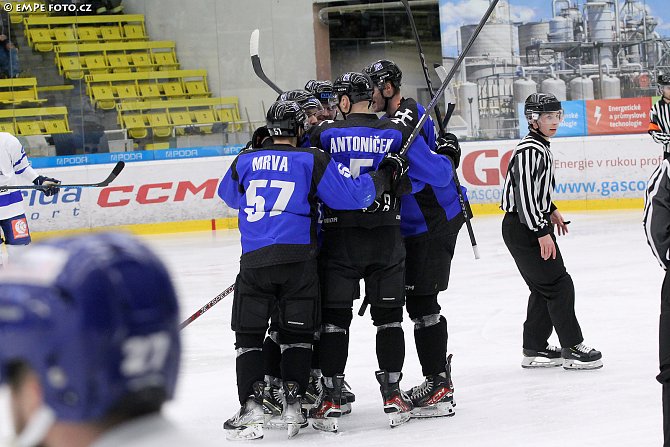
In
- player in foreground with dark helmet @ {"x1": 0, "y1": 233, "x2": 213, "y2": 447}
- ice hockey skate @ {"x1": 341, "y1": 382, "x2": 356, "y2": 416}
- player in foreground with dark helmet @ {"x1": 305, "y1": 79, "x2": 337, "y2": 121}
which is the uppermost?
player in foreground with dark helmet @ {"x1": 305, "y1": 79, "x2": 337, "y2": 121}

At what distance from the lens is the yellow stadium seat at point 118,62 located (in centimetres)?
1381

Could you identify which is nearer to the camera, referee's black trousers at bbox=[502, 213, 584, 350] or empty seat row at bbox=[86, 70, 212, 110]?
referee's black trousers at bbox=[502, 213, 584, 350]

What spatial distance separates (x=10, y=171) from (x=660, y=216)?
5.95 metres

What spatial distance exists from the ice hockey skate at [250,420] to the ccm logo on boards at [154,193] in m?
8.32

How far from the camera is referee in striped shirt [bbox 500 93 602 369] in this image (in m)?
4.71

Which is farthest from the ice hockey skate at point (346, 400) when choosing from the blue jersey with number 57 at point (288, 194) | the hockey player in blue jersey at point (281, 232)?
the blue jersey with number 57 at point (288, 194)

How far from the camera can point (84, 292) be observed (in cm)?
79

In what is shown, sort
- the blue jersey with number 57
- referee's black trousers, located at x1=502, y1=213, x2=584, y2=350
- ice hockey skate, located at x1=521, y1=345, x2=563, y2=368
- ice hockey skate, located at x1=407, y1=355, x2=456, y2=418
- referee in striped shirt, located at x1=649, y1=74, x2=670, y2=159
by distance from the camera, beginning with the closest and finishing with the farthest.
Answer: the blue jersey with number 57 < ice hockey skate, located at x1=407, y1=355, x2=456, y2=418 < referee's black trousers, located at x1=502, y1=213, x2=584, y2=350 < ice hockey skate, located at x1=521, y1=345, x2=563, y2=368 < referee in striped shirt, located at x1=649, y1=74, x2=670, y2=159

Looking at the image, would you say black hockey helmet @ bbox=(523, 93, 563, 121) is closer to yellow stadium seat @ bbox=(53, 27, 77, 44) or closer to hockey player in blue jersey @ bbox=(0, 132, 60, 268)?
hockey player in blue jersey @ bbox=(0, 132, 60, 268)

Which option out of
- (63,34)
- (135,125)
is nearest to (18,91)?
(63,34)

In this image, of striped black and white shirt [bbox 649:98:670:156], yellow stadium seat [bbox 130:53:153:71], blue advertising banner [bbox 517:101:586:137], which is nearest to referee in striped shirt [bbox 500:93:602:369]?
striped black and white shirt [bbox 649:98:670:156]

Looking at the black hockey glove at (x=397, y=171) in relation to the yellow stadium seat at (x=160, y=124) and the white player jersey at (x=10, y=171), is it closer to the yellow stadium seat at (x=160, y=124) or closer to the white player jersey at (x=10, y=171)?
the white player jersey at (x=10, y=171)

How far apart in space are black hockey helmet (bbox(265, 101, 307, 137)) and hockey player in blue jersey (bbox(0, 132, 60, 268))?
13.9 feet

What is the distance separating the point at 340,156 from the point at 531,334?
1449 millimetres
